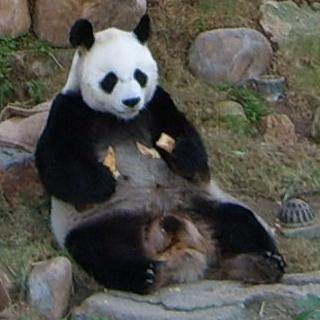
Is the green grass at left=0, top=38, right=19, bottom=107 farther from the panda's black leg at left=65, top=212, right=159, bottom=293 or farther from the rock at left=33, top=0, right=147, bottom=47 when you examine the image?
the panda's black leg at left=65, top=212, right=159, bottom=293

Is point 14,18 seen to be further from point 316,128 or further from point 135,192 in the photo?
point 135,192

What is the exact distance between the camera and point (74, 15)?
623 cm

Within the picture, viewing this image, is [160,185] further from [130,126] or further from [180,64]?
[180,64]

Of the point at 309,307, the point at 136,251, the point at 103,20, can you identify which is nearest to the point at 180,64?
the point at 103,20

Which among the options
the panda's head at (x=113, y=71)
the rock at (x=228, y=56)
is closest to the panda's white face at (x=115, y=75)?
the panda's head at (x=113, y=71)

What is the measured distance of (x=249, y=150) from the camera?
18.9 feet

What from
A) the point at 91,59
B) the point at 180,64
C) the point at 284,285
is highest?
the point at 91,59

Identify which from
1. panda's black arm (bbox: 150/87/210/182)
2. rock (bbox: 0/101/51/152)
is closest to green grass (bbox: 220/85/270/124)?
rock (bbox: 0/101/51/152)

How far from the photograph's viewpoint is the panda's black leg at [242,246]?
4.62 metres

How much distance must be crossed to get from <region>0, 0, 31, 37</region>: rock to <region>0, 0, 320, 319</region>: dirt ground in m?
0.06

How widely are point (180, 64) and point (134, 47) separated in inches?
65.8

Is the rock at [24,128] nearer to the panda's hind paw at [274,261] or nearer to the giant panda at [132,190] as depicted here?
the giant panda at [132,190]

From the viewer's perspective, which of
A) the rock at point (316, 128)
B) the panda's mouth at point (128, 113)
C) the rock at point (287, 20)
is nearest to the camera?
the panda's mouth at point (128, 113)

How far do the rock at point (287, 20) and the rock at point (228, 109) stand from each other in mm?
646
